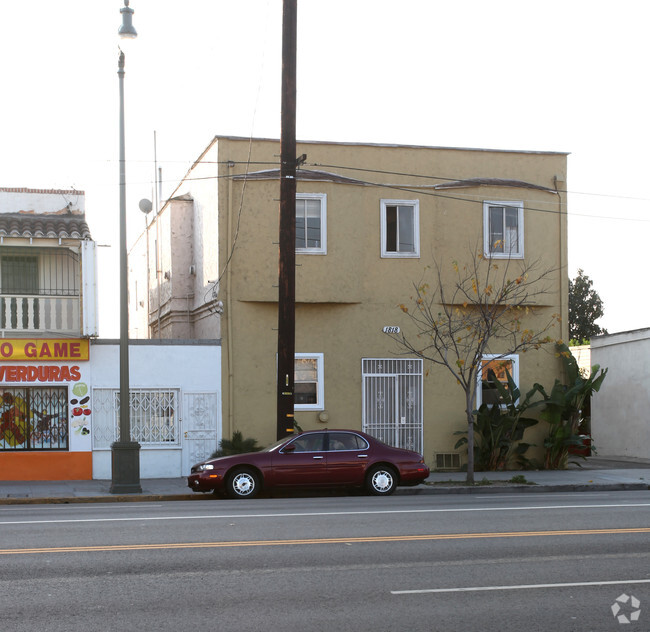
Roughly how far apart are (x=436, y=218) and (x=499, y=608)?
16111mm

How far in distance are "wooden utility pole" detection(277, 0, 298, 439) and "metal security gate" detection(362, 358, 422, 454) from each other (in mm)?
4151

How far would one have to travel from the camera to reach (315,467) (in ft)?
56.5

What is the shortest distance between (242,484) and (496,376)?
28.8 feet

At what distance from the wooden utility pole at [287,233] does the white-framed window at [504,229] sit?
Answer: 20.2 ft

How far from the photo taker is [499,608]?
7.64 metres

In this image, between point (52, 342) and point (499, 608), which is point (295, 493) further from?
point (499, 608)

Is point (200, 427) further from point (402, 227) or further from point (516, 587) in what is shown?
point (516, 587)

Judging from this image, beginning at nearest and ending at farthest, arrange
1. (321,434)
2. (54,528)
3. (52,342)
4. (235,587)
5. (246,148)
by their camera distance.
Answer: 1. (235,587)
2. (54,528)
3. (321,434)
4. (52,342)
5. (246,148)

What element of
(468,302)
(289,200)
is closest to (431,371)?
(468,302)

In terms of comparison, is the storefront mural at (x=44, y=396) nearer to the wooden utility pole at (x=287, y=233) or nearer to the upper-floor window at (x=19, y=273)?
the upper-floor window at (x=19, y=273)

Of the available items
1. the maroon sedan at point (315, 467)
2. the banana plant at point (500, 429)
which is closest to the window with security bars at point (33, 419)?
the maroon sedan at point (315, 467)

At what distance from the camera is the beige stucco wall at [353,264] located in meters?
22.0

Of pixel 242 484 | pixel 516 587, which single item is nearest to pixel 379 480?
pixel 242 484

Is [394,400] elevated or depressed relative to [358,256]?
A: depressed
